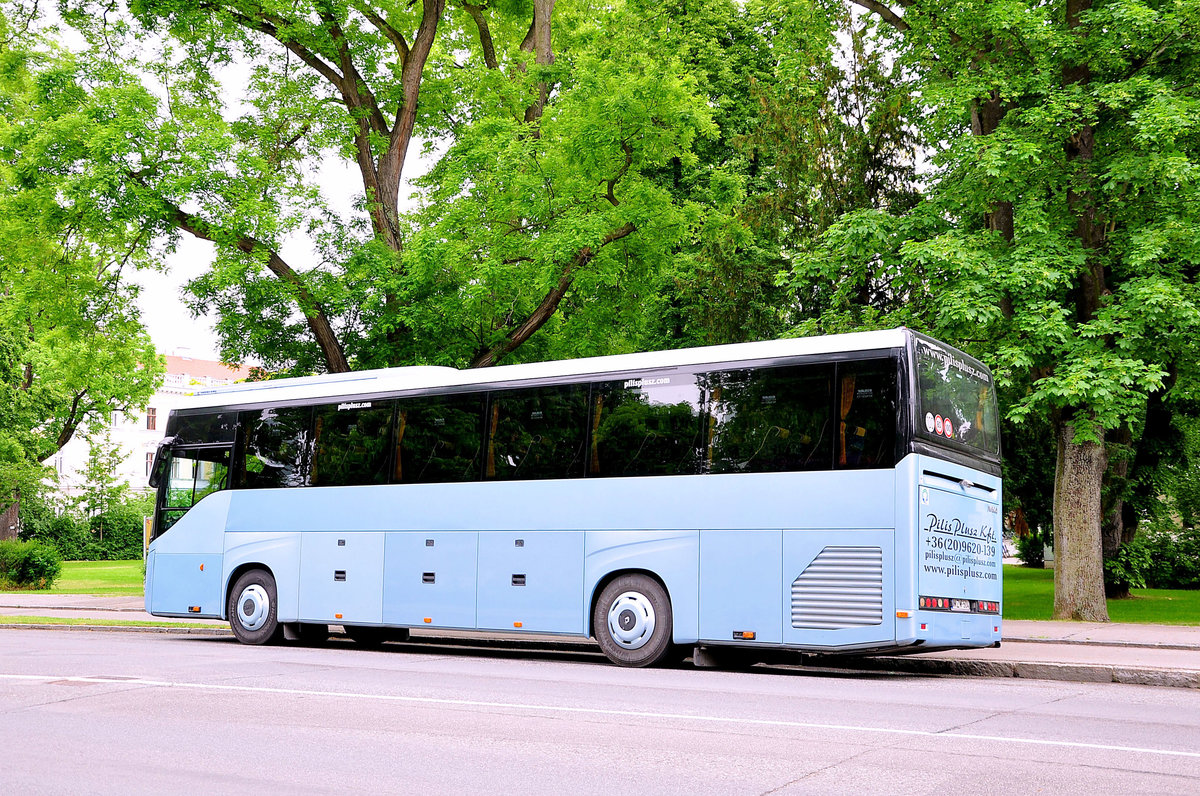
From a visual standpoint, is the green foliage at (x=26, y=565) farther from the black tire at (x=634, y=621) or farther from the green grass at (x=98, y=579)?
the black tire at (x=634, y=621)

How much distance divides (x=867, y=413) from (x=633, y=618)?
3751 mm

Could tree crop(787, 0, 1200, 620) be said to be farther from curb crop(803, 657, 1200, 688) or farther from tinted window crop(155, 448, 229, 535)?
tinted window crop(155, 448, 229, 535)

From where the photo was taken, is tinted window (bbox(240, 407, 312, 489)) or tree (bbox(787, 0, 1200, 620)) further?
tree (bbox(787, 0, 1200, 620))

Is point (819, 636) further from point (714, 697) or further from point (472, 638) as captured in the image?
point (472, 638)

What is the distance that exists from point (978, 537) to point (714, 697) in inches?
173

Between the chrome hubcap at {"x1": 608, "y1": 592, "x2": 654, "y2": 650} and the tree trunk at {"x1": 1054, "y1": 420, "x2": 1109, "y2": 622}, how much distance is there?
10.4m

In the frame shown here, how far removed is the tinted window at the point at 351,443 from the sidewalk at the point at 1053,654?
3.32 m

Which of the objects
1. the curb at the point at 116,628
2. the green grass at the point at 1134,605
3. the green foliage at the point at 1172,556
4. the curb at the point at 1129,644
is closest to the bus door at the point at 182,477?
the curb at the point at 116,628

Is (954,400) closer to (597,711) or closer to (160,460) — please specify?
(597,711)

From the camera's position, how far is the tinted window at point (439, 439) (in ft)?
50.2

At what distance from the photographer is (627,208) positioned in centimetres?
2219

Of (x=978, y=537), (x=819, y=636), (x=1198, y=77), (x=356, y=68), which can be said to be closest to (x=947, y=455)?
(x=978, y=537)

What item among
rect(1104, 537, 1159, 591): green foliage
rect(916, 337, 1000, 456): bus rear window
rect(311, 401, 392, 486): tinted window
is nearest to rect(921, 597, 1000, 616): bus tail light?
rect(916, 337, 1000, 456): bus rear window

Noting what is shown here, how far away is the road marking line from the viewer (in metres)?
7.96
